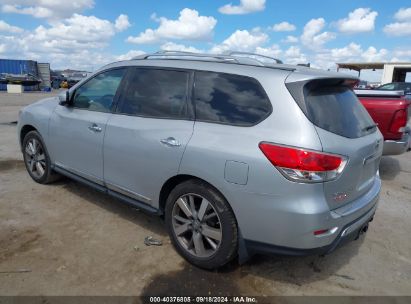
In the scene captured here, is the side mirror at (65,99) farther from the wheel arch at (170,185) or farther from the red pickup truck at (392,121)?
the red pickup truck at (392,121)

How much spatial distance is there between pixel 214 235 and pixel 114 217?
1.62 m

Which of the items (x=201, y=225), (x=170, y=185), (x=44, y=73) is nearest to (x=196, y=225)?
(x=201, y=225)

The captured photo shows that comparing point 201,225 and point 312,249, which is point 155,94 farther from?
point 312,249

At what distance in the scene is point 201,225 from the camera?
10.4ft

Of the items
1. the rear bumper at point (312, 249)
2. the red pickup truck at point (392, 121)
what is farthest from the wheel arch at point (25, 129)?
the red pickup truck at point (392, 121)

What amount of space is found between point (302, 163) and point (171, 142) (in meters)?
1.17

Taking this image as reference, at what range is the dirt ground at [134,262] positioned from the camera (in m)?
3.00

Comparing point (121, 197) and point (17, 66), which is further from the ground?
point (17, 66)

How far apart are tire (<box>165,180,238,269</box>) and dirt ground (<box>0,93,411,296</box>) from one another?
0.15 m

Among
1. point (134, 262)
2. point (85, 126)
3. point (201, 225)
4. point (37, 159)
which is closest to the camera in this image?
point (201, 225)

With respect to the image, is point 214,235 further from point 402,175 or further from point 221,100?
point 402,175

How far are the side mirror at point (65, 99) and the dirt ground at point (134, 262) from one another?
1206 millimetres

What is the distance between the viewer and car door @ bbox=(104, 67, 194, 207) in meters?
3.27

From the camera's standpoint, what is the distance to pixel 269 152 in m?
2.69
